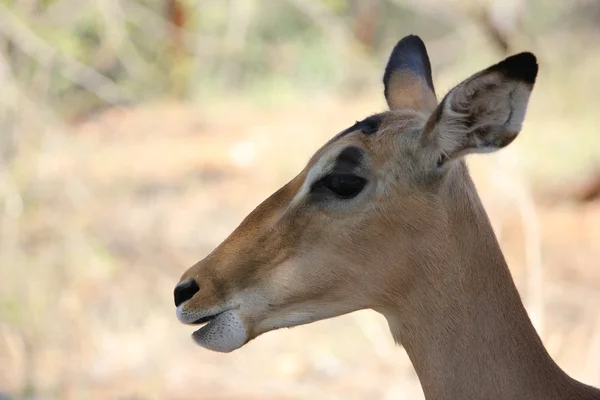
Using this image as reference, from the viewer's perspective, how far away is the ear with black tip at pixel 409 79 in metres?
3.70

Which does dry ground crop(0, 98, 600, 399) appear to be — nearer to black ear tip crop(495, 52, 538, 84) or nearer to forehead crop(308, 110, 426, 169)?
forehead crop(308, 110, 426, 169)

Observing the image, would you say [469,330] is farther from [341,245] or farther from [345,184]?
[345,184]

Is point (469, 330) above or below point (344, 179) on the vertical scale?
below

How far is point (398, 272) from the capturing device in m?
3.04

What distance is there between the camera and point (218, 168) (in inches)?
607

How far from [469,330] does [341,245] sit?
0.51 metres

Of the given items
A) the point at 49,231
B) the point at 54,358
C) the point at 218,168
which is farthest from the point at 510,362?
the point at 218,168

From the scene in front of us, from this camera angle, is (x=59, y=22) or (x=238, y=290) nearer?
(x=238, y=290)

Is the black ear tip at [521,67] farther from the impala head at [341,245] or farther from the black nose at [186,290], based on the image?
the black nose at [186,290]

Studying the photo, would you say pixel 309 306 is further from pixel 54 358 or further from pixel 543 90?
pixel 543 90

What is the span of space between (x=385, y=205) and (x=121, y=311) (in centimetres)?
662

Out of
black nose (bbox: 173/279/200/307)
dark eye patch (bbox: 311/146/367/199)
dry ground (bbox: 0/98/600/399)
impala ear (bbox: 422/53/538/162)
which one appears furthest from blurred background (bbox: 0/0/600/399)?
impala ear (bbox: 422/53/538/162)

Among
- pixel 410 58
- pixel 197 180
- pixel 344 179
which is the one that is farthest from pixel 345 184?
pixel 197 180

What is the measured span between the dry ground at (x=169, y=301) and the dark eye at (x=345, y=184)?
3.87m
